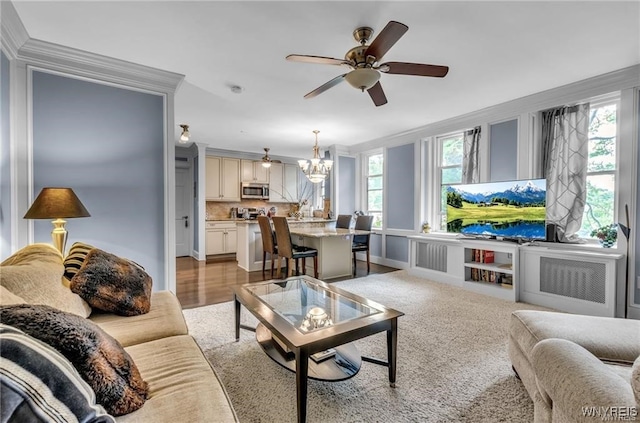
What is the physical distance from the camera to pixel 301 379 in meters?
1.45

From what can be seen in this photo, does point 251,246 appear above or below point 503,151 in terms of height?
below

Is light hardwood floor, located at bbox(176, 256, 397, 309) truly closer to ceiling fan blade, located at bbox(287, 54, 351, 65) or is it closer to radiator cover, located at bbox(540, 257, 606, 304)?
radiator cover, located at bbox(540, 257, 606, 304)

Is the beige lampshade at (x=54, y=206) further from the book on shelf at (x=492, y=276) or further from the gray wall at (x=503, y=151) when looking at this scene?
the gray wall at (x=503, y=151)

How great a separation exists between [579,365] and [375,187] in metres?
5.46

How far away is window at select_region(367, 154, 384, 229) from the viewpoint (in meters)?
6.25

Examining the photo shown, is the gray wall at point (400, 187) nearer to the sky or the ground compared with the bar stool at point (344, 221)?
nearer to the sky

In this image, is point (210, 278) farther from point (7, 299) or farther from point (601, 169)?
point (601, 169)

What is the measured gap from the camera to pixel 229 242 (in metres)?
6.71

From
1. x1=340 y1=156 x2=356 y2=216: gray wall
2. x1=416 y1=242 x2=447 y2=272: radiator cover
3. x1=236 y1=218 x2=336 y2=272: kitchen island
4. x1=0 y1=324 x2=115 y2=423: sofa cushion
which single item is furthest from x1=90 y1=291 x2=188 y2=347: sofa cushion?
x1=340 y1=156 x2=356 y2=216: gray wall

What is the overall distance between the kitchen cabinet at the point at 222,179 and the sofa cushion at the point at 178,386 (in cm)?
552

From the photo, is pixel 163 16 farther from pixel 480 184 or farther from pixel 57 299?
pixel 480 184

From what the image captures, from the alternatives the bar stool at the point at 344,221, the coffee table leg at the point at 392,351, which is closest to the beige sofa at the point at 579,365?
the coffee table leg at the point at 392,351

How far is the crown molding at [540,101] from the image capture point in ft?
9.81

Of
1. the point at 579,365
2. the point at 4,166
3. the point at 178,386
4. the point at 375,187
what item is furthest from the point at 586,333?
the point at 375,187
